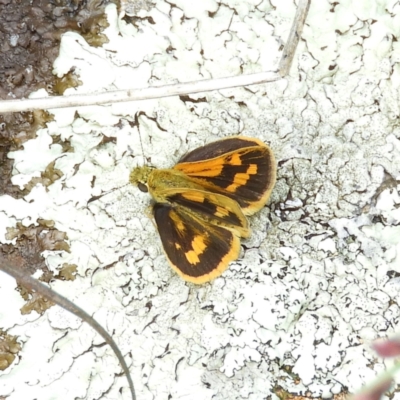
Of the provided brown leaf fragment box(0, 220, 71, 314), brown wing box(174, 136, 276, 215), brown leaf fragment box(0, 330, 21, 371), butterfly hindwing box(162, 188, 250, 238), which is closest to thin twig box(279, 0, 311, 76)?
brown wing box(174, 136, 276, 215)

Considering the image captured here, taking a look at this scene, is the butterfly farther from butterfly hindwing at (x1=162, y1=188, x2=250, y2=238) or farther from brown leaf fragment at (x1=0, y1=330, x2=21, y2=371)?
brown leaf fragment at (x1=0, y1=330, x2=21, y2=371)

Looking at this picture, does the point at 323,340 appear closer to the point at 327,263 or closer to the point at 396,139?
the point at 327,263

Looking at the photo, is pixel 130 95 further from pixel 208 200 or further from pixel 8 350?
pixel 8 350

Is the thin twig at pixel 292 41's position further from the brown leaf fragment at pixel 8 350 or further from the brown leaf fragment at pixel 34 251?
the brown leaf fragment at pixel 8 350

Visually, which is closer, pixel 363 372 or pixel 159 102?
pixel 363 372

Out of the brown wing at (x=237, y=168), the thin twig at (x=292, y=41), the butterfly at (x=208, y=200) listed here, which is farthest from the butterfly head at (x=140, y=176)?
the thin twig at (x=292, y=41)

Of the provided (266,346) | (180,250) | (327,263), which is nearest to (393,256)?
(327,263)

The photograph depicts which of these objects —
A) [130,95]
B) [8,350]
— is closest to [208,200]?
[130,95]

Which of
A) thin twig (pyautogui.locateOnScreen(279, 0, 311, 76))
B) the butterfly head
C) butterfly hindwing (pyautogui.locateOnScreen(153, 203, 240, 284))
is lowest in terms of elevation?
butterfly hindwing (pyautogui.locateOnScreen(153, 203, 240, 284))
